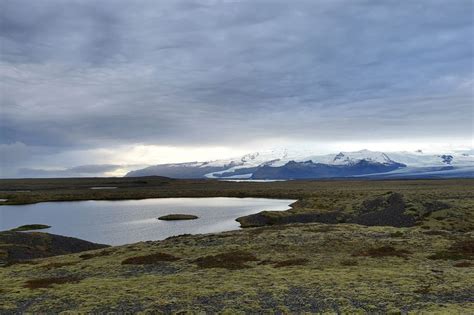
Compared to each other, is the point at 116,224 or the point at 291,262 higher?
the point at 291,262

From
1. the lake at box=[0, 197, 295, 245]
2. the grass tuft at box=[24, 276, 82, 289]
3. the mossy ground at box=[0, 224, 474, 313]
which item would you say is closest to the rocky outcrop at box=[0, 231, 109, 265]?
the lake at box=[0, 197, 295, 245]

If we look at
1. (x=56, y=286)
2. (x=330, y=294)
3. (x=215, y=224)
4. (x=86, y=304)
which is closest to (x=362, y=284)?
(x=330, y=294)

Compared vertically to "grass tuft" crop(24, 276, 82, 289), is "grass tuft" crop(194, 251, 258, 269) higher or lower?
lower

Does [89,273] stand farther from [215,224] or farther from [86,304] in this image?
[215,224]

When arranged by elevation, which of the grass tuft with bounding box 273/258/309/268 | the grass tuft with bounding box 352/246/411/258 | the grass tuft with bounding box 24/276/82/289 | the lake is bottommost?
the lake

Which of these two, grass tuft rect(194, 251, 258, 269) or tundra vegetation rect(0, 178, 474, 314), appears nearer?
tundra vegetation rect(0, 178, 474, 314)

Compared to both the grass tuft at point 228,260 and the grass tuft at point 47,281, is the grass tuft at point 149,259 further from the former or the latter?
the grass tuft at point 47,281

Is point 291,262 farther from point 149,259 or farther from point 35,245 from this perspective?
point 35,245

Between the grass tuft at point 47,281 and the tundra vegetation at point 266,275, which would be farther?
the grass tuft at point 47,281

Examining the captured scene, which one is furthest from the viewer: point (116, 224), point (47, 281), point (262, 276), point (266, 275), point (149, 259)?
point (116, 224)

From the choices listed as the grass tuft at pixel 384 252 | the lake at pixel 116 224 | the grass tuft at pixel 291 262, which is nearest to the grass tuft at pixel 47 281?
the grass tuft at pixel 291 262

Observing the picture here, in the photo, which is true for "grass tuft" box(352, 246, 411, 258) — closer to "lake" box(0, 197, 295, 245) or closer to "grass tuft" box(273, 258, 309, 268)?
"grass tuft" box(273, 258, 309, 268)

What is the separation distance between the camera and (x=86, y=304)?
78.8 feet

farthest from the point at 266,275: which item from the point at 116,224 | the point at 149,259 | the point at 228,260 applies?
the point at 116,224
